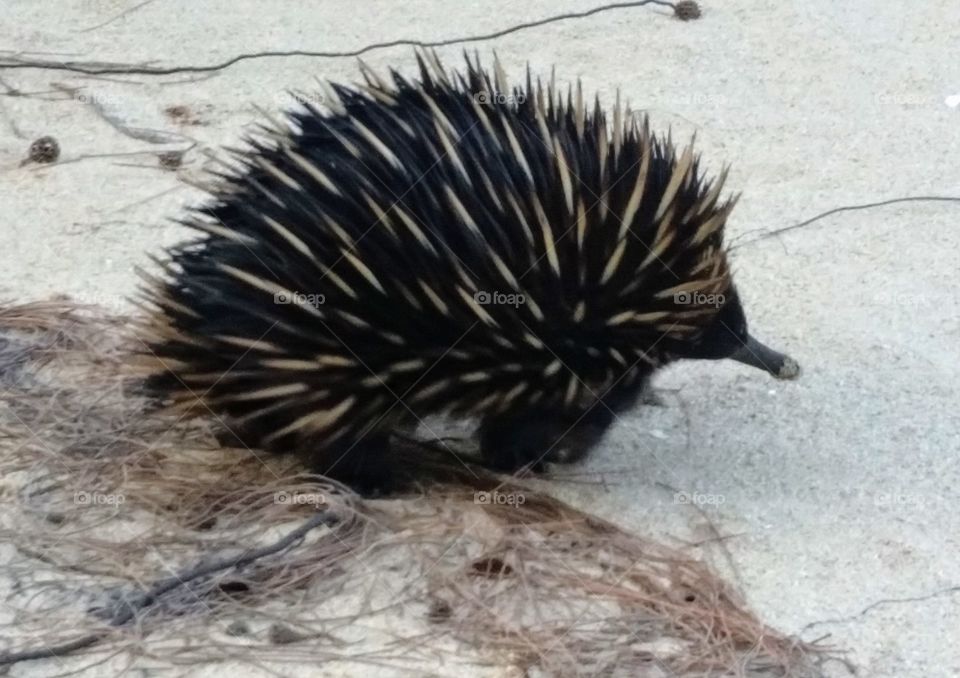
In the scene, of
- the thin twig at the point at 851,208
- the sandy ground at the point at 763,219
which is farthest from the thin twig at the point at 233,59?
the thin twig at the point at 851,208

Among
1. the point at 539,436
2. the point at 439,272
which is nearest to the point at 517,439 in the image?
the point at 539,436

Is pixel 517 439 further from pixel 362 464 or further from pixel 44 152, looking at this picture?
pixel 44 152

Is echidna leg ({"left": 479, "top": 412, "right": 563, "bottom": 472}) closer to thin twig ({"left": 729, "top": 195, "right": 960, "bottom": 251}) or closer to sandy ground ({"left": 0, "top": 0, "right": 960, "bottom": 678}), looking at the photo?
sandy ground ({"left": 0, "top": 0, "right": 960, "bottom": 678})

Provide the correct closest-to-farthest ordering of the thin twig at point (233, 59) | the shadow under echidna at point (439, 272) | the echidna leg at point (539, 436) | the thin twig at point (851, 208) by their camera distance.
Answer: the shadow under echidna at point (439, 272) → the echidna leg at point (539, 436) → the thin twig at point (851, 208) → the thin twig at point (233, 59)

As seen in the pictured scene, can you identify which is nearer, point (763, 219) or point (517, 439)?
point (517, 439)

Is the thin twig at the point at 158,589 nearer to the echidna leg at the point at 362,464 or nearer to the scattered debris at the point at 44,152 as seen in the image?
the echidna leg at the point at 362,464

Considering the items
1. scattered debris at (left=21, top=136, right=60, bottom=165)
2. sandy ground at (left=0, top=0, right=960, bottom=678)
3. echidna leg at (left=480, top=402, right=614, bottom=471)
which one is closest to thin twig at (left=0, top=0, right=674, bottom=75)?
sandy ground at (left=0, top=0, right=960, bottom=678)
